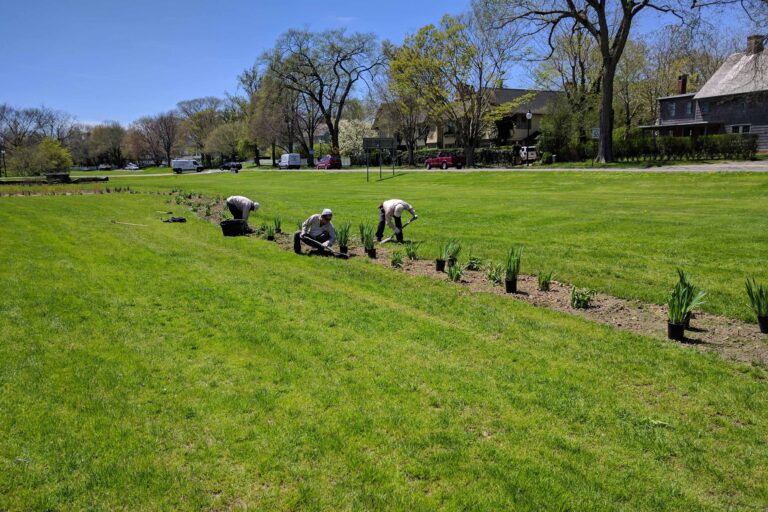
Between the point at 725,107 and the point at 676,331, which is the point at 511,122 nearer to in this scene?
the point at 725,107

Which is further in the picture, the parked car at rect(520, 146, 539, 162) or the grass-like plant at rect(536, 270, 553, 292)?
the parked car at rect(520, 146, 539, 162)

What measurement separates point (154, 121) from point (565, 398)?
433 ft

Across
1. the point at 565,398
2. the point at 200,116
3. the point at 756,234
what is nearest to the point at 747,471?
the point at 565,398

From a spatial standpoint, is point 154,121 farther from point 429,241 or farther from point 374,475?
point 374,475

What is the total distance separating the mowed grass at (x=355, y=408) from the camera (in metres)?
3.84

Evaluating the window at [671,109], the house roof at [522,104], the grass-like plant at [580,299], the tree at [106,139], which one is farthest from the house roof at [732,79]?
the tree at [106,139]

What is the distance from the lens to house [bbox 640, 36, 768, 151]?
44.7 m

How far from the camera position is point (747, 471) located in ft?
13.2

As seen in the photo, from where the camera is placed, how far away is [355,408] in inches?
196

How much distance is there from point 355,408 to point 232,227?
1142 centimetres

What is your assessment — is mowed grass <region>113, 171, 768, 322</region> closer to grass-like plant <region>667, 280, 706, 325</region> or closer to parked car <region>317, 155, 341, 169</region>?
grass-like plant <region>667, 280, 706, 325</region>

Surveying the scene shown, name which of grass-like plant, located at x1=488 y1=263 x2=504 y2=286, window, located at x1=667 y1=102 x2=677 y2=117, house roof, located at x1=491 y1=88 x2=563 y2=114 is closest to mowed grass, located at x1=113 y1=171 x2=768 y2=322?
grass-like plant, located at x1=488 y1=263 x2=504 y2=286

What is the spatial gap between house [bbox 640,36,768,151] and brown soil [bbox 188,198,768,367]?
43.3 m

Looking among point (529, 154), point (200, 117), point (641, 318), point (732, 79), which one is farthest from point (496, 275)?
point (200, 117)
